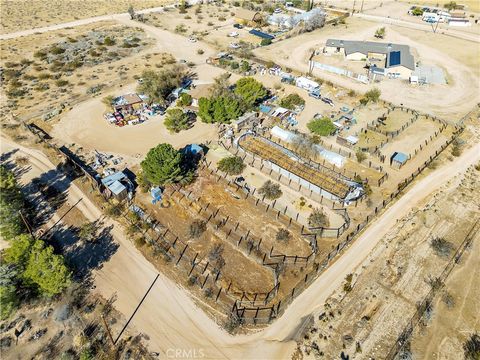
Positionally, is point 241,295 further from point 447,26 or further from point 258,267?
point 447,26

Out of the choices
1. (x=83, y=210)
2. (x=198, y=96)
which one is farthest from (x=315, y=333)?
(x=198, y=96)

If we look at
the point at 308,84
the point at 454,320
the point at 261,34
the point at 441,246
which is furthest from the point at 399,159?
the point at 261,34

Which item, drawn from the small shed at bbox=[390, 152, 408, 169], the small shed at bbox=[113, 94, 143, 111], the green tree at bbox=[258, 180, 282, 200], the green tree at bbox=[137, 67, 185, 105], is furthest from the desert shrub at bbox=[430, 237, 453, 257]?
the small shed at bbox=[113, 94, 143, 111]

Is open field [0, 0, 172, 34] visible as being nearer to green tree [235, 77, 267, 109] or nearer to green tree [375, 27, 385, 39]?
green tree [235, 77, 267, 109]

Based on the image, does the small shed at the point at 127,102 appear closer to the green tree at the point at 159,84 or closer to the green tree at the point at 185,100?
the green tree at the point at 159,84

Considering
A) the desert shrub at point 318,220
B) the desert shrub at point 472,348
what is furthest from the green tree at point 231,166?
the desert shrub at point 472,348

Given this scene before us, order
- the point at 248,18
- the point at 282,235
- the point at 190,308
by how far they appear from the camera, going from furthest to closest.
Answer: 1. the point at 248,18
2. the point at 282,235
3. the point at 190,308

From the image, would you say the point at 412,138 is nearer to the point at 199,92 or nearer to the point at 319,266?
the point at 319,266
